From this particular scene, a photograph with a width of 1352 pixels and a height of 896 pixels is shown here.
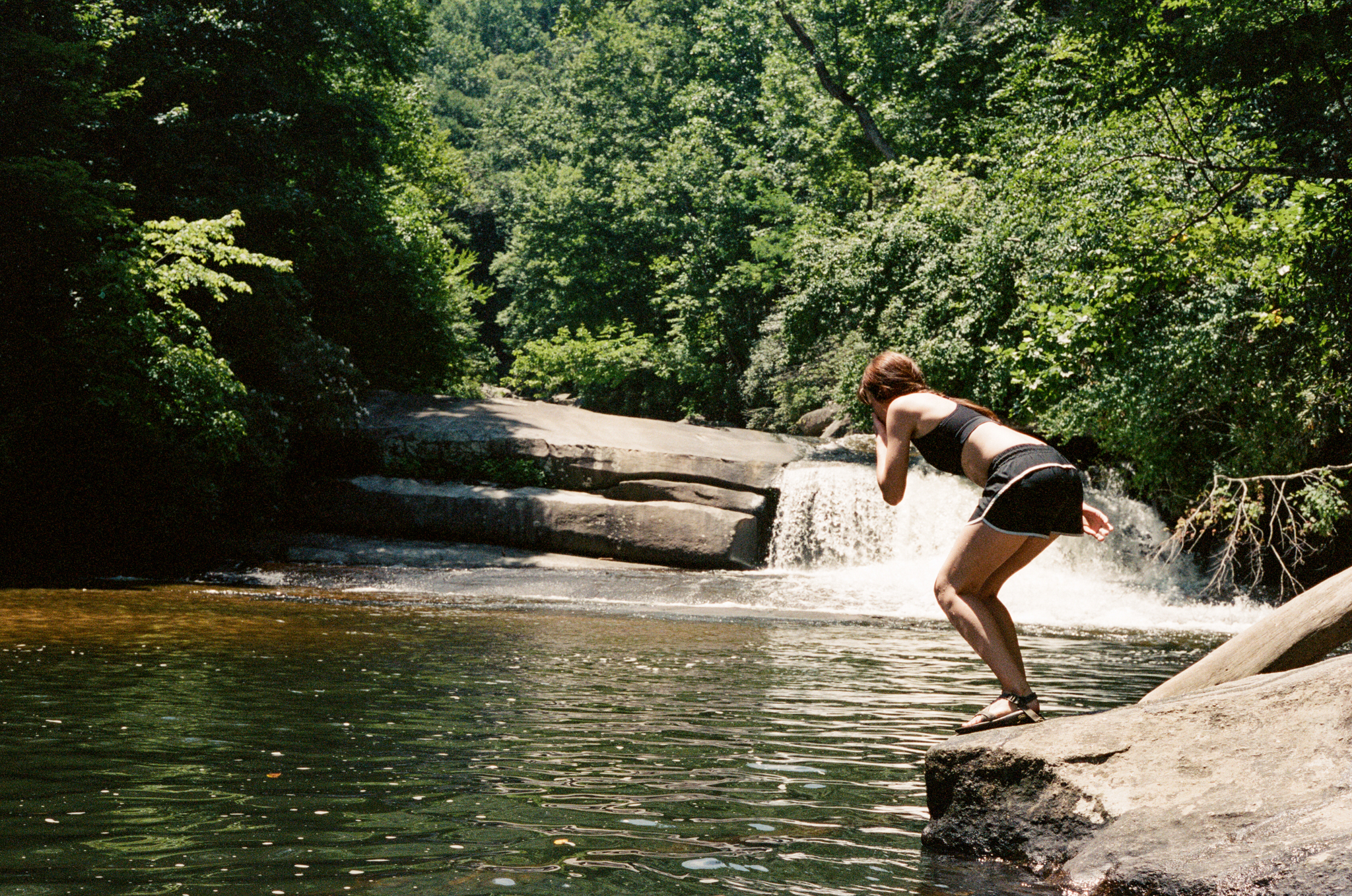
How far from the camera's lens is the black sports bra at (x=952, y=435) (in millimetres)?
5152

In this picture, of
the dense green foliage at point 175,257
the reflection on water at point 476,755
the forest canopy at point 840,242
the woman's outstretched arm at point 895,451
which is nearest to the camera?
the reflection on water at point 476,755

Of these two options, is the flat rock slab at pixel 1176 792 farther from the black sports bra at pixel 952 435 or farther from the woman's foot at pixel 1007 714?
the black sports bra at pixel 952 435

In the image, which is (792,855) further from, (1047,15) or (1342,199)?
(1047,15)

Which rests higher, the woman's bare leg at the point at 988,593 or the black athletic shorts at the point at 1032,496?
the black athletic shorts at the point at 1032,496

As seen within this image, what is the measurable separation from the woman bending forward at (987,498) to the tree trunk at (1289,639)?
66 centimetres

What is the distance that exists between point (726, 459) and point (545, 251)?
24.7 meters

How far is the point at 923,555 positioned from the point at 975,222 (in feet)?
24.0

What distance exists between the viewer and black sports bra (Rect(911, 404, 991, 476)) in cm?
515

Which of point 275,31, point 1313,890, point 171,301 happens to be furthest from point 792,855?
point 275,31

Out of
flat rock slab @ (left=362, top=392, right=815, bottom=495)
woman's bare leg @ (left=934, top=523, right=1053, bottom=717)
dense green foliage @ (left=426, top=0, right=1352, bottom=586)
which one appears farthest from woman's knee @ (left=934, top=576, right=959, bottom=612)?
flat rock slab @ (left=362, top=392, right=815, bottom=495)

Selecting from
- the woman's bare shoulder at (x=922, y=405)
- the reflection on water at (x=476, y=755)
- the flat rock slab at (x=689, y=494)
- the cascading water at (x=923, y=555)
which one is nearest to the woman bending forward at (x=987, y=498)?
the woman's bare shoulder at (x=922, y=405)

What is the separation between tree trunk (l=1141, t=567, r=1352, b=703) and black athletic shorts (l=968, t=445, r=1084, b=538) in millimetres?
862

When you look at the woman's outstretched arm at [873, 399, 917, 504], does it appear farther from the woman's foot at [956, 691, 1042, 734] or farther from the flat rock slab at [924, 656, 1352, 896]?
the flat rock slab at [924, 656, 1352, 896]

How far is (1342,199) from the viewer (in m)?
13.6
